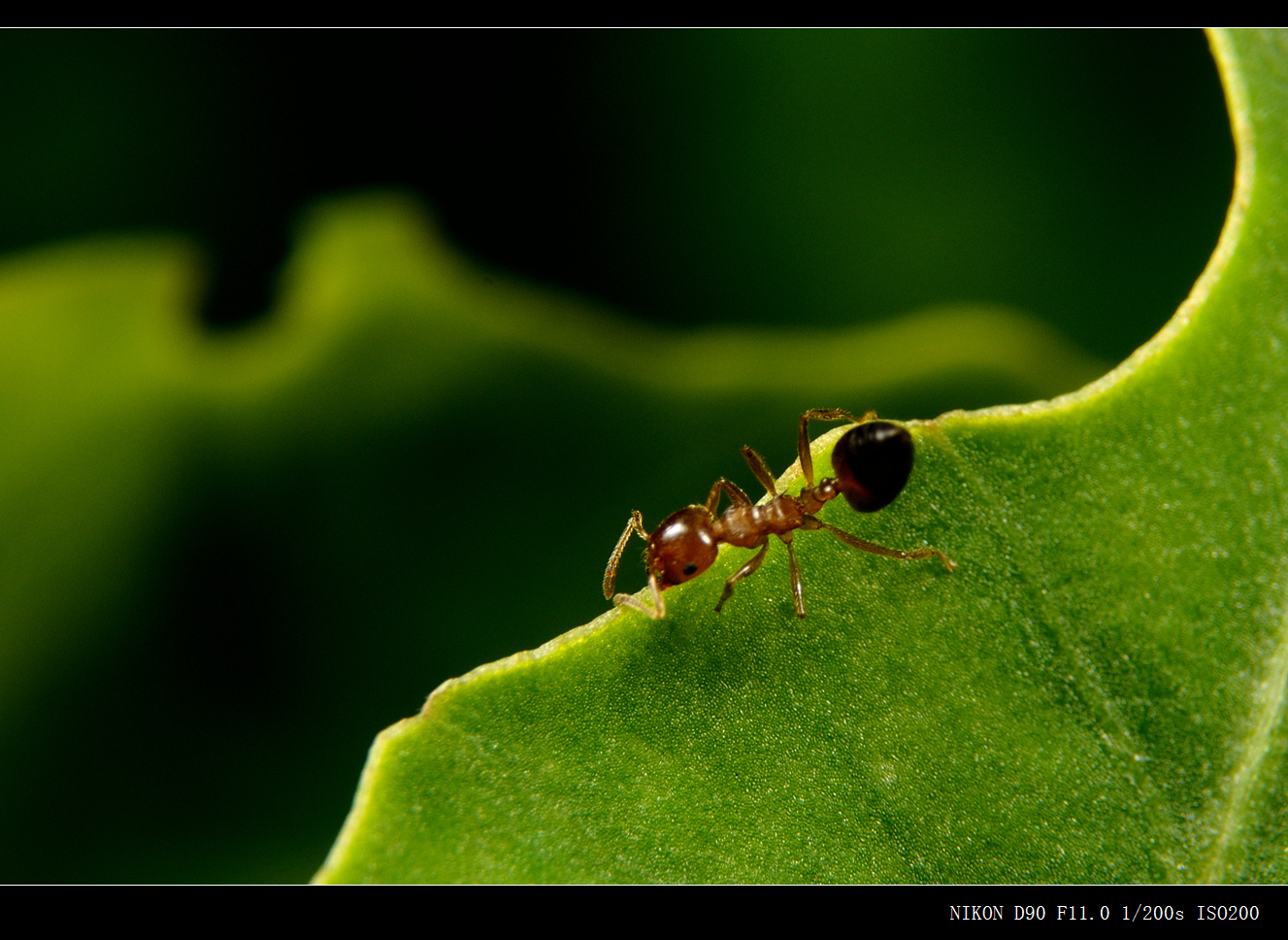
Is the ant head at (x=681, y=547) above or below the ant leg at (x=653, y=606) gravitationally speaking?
below

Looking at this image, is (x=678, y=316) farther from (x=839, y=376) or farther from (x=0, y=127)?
(x=0, y=127)

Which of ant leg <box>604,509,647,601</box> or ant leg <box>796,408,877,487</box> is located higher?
ant leg <box>796,408,877,487</box>

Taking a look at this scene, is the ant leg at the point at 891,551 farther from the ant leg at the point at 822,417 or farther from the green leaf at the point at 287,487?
the green leaf at the point at 287,487

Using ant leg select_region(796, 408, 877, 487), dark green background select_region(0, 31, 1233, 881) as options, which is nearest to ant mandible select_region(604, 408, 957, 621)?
ant leg select_region(796, 408, 877, 487)

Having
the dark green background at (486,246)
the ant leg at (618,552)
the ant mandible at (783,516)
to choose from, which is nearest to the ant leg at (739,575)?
the ant mandible at (783,516)

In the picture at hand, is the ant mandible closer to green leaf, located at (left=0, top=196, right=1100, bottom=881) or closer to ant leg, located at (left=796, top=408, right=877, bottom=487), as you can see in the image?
ant leg, located at (left=796, top=408, right=877, bottom=487)

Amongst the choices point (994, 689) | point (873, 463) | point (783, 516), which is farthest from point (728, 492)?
point (994, 689)
